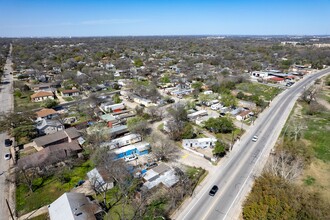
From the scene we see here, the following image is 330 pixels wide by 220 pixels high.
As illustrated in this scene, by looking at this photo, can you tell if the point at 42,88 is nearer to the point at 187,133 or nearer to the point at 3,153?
the point at 3,153

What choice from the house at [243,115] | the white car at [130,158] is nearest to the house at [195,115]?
the house at [243,115]

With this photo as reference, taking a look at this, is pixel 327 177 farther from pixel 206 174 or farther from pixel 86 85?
pixel 86 85

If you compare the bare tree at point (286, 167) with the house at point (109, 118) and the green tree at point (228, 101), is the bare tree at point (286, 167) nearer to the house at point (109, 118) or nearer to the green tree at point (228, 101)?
the green tree at point (228, 101)

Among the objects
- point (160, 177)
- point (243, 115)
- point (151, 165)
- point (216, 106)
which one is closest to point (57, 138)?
point (151, 165)

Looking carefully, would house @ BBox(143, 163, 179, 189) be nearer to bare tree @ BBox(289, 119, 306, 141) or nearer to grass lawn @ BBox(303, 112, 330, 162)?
grass lawn @ BBox(303, 112, 330, 162)

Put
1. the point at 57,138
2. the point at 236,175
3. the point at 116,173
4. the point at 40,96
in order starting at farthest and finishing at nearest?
the point at 40,96 → the point at 57,138 → the point at 236,175 → the point at 116,173

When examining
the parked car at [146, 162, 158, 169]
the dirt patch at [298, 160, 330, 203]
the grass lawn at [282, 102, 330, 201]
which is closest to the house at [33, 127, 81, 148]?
the parked car at [146, 162, 158, 169]

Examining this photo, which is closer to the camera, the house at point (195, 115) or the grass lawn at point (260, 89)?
the house at point (195, 115)
